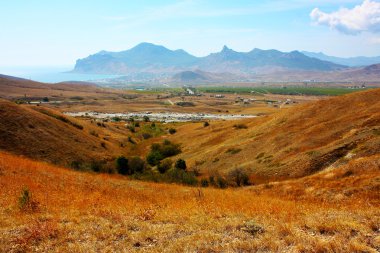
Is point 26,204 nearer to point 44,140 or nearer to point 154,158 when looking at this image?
point 44,140

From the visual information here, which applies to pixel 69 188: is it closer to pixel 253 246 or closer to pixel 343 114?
pixel 253 246

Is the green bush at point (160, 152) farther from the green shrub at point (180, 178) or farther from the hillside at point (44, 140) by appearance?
the green shrub at point (180, 178)

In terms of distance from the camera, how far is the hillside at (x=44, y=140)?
50.1 metres

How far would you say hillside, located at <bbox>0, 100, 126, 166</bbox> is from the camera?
50.1 meters

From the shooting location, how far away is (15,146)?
49.3m

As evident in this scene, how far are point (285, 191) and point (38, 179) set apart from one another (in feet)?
59.2

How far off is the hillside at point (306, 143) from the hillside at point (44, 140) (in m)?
17.6

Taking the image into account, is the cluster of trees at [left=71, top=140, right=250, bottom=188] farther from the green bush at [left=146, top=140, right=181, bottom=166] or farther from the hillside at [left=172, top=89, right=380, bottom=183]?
the hillside at [left=172, top=89, right=380, bottom=183]

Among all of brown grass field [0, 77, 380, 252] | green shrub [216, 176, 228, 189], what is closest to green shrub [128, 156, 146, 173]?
brown grass field [0, 77, 380, 252]

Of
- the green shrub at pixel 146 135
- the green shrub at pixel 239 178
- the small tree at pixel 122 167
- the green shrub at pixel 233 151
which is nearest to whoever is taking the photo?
the green shrub at pixel 239 178

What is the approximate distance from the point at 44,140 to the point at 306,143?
130 ft

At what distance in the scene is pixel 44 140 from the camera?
55344 millimetres

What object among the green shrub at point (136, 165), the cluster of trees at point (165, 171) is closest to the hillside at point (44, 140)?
the cluster of trees at point (165, 171)

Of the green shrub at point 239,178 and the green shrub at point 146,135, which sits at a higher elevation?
the green shrub at point 239,178
